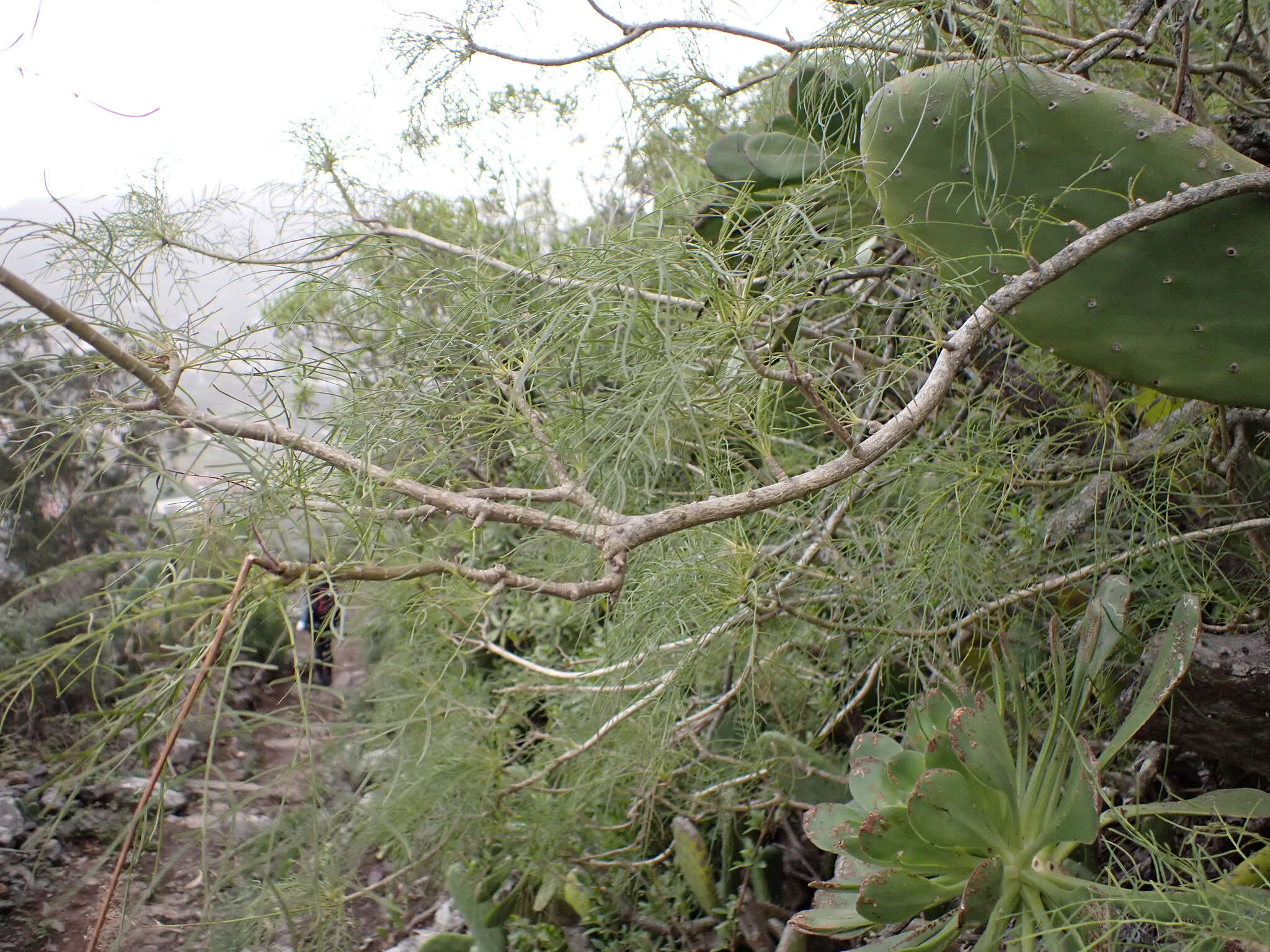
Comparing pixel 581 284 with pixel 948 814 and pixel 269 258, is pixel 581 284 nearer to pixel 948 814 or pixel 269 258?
pixel 948 814

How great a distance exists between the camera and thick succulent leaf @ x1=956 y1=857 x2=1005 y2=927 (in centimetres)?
67

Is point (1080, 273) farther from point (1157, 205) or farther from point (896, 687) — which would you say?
point (896, 687)

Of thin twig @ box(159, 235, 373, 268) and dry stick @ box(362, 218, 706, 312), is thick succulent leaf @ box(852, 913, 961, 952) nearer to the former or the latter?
dry stick @ box(362, 218, 706, 312)

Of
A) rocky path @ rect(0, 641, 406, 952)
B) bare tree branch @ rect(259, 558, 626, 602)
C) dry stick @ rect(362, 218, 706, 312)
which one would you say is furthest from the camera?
rocky path @ rect(0, 641, 406, 952)

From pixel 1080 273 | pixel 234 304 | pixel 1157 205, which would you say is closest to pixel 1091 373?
pixel 1080 273

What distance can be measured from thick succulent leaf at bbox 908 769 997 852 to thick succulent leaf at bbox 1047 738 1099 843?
55 mm

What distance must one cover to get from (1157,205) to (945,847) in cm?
55

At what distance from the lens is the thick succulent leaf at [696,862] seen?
1.16 m

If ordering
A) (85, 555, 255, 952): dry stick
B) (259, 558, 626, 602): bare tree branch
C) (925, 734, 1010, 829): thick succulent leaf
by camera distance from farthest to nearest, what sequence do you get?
(925, 734, 1010, 829): thick succulent leaf, (259, 558, 626, 602): bare tree branch, (85, 555, 255, 952): dry stick

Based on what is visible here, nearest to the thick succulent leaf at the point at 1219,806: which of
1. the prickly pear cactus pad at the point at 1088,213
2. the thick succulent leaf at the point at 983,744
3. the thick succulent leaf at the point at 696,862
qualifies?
the thick succulent leaf at the point at 983,744

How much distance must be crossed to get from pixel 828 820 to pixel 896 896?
0.17 meters

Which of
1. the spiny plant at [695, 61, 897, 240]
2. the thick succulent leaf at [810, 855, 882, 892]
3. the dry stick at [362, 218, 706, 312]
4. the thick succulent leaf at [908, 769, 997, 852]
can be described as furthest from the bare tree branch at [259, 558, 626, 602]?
the spiny plant at [695, 61, 897, 240]

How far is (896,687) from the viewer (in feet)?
4.01

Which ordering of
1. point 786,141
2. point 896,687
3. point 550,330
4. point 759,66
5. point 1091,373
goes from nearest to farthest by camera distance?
point 550,330
point 1091,373
point 786,141
point 896,687
point 759,66
